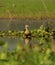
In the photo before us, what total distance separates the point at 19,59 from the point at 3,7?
69.7ft

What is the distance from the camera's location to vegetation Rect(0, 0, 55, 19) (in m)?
22.4

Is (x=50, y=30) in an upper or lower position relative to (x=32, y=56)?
lower

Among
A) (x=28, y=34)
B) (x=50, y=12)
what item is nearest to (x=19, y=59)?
(x=28, y=34)

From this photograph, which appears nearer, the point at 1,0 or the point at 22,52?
the point at 22,52

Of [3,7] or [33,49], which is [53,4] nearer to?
[3,7]

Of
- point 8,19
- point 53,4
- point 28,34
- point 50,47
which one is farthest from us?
point 53,4

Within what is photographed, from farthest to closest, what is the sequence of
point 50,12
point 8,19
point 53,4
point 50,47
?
point 53,4, point 50,12, point 8,19, point 50,47

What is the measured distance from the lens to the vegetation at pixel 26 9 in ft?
73.4

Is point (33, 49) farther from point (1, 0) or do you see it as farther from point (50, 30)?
point (1, 0)

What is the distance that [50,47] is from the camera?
2.92m

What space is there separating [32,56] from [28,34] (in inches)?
499

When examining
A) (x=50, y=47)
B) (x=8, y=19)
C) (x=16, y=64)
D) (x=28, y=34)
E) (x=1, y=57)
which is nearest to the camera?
(x=16, y=64)

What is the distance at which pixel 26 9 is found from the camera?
76.8 ft

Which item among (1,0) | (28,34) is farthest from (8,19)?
(28,34)
